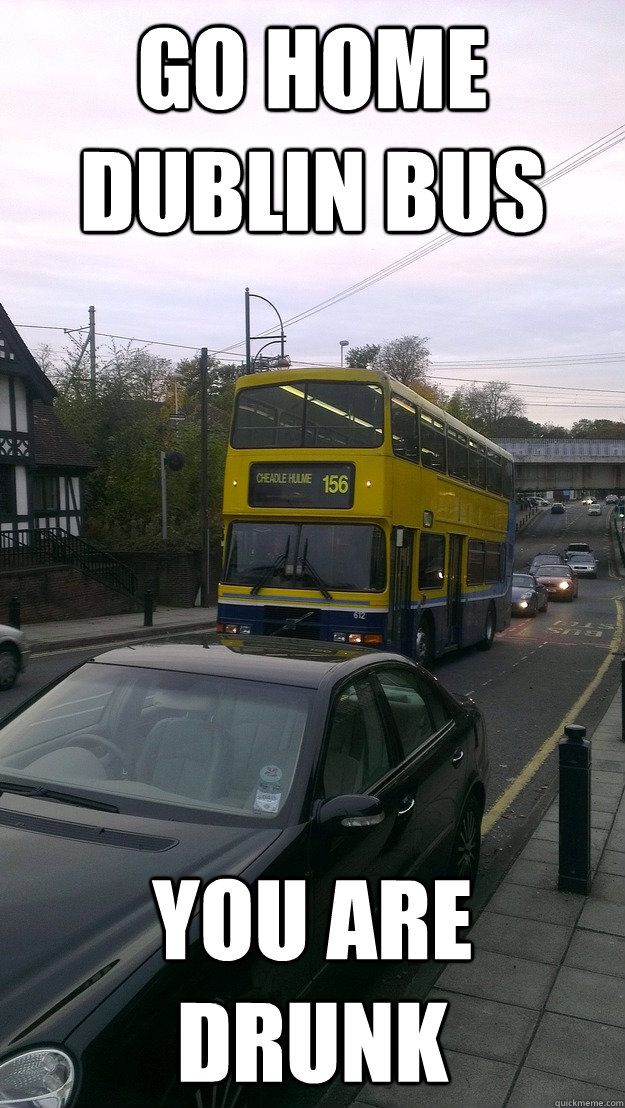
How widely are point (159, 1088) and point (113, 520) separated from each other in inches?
1351

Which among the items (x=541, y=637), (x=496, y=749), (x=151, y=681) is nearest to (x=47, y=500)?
(x=541, y=637)

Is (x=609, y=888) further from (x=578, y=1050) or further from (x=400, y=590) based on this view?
(x=400, y=590)

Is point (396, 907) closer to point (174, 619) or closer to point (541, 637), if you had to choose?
point (541, 637)

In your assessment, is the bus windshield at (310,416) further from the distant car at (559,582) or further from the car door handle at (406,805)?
the distant car at (559,582)

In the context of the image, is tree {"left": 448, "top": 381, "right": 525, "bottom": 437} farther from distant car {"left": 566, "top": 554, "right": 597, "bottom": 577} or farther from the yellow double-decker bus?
the yellow double-decker bus

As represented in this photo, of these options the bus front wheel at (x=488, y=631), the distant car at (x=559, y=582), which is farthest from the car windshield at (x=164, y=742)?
the distant car at (x=559, y=582)

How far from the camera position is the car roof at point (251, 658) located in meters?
4.24

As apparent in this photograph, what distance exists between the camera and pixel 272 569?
43.4ft

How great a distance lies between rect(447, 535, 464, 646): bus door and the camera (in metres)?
16.9

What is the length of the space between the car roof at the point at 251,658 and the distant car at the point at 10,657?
31.3ft

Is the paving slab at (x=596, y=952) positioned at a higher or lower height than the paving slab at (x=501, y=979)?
lower

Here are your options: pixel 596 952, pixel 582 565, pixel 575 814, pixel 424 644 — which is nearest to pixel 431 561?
pixel 424 644

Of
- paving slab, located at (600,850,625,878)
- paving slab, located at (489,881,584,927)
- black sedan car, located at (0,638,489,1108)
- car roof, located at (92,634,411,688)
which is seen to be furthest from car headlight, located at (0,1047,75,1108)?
paving slab, located at (600,850,625,878)

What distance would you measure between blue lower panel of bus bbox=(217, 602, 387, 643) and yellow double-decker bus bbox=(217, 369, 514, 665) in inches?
0.6
